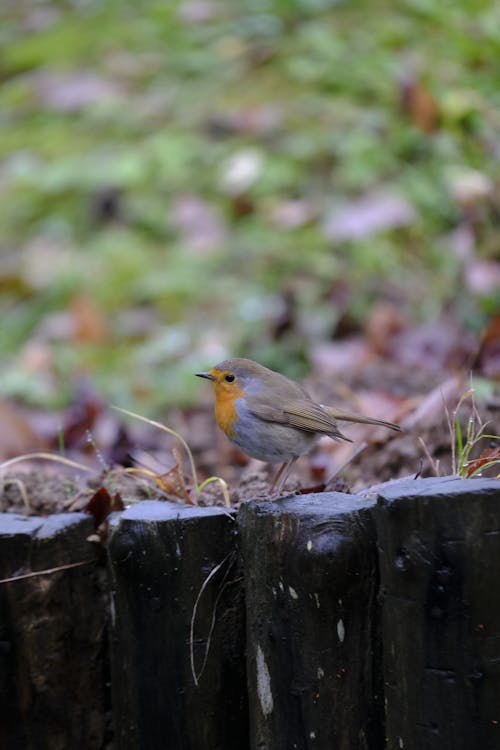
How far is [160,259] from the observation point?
6121mm

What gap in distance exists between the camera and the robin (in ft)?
8.54

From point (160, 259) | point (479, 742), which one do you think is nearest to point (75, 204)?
point (160, 259)

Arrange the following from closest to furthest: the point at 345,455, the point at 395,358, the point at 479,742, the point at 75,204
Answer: the point at 479,742 < the point at 345,455 < the point at 395,358 < the point at 75,204

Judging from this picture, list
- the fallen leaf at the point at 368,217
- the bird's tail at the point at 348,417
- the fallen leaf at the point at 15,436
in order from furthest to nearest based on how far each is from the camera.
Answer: the fallen leaf at the point at 368,217, the fallen leaf at the point at 15,436, the bird's tail at the point at 348,417

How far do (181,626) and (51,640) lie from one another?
32 centimetres

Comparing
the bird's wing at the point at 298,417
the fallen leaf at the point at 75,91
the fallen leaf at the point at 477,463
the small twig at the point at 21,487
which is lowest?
the fallen leaf at the point at 477,463

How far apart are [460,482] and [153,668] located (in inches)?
32.3

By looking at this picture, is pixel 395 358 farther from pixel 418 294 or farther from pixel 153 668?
pixel 153 668

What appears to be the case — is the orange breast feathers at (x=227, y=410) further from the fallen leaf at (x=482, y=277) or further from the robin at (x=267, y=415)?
the fallen leaf at (x=482, y=277)

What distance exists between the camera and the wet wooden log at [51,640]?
7.27 ft

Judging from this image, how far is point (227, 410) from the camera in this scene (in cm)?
264

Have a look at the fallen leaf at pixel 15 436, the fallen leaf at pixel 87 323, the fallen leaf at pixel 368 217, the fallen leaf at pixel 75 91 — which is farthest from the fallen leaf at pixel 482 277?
the fallen leaf at pixel 75 91

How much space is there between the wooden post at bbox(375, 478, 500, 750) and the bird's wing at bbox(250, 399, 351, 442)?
83 cm

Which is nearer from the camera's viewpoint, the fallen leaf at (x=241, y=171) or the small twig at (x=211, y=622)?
the small twig at (x=211, y=622)
